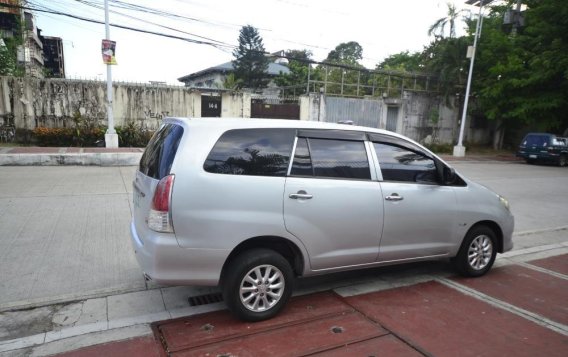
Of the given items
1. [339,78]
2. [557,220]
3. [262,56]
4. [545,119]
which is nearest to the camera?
[557,220]

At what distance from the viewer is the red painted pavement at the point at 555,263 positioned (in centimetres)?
528

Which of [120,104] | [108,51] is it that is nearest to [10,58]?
[120,104]

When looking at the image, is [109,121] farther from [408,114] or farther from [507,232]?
[408,114]

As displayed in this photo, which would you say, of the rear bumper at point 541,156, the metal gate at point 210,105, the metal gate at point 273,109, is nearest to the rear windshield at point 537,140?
the rear bumper at point 541,156

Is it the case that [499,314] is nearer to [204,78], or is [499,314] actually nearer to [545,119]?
[545,119]

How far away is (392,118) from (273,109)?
8.13m

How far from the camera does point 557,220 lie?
8141 millimetres

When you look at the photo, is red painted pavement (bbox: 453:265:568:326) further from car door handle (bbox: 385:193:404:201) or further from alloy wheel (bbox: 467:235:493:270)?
car door handle (bbox: 385:193:404:201)

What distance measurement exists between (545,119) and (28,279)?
25169 millimetres

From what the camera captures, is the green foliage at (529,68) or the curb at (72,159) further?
the green foliage at (529,68)

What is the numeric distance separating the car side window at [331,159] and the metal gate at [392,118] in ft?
67.6

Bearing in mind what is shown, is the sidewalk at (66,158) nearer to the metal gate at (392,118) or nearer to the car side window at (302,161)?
the car side window at (302,161)

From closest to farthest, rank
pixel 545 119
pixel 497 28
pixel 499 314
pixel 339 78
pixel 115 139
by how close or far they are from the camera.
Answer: pixel 499 314
pixel 115 139
pixel 545 119
pixel 497 28
pixel 339 78

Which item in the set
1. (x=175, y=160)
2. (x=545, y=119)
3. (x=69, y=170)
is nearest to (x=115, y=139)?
(x=69, y=170)
